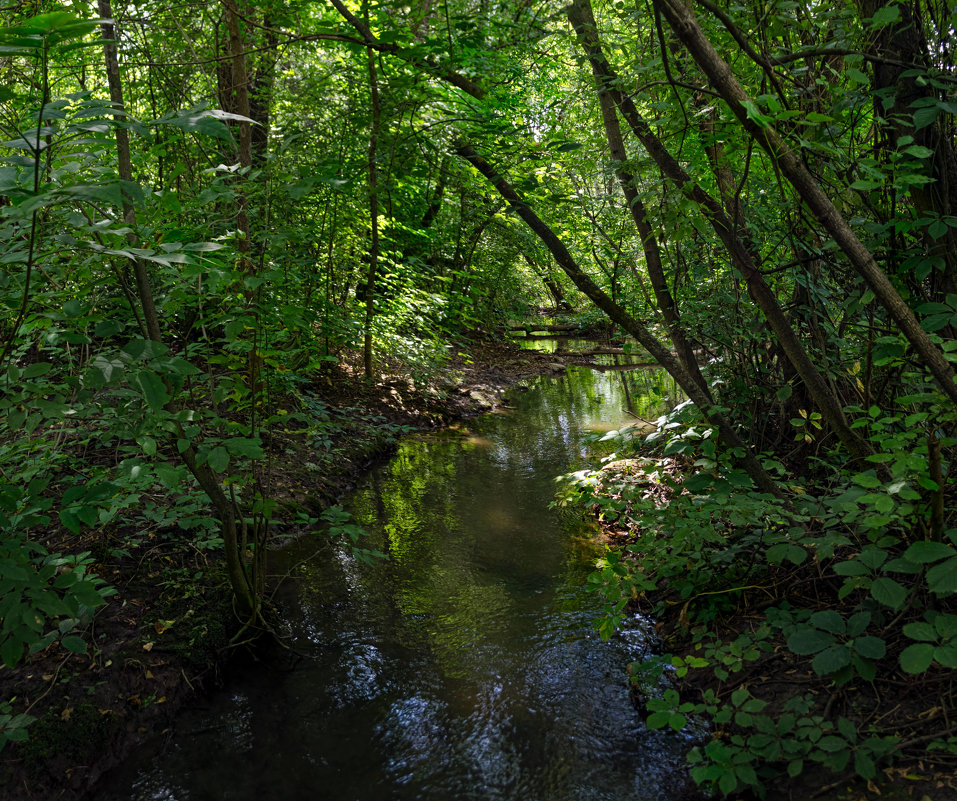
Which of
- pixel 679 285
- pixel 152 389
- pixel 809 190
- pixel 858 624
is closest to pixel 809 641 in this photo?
pixel 858 624

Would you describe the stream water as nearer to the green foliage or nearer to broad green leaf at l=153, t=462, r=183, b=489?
the green foliage

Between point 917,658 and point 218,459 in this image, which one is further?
point 218,459

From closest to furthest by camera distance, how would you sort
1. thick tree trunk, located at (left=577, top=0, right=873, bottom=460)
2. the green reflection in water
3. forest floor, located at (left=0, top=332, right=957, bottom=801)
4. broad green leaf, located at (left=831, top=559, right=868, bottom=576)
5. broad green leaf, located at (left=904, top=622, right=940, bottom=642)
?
broad green leaf, located at (left=904, top=622, right=940, bottom=642) → broad green leaf, located at (left=831, top=559, right=868, bottom=576) → forest floor, located at (left=0, top=332, right=957, bottom=801) → thick tree trunk, located at (left=577, top=0, right=873, bottom=460) → the green reflection in water

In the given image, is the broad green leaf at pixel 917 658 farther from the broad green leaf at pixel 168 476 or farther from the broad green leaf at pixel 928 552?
the broad green leaf at pixel 168 476

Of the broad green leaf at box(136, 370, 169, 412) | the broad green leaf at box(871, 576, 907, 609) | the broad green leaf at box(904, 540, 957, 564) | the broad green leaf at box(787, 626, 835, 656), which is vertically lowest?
the broad green leaf at box(787, 626, 835, 656)

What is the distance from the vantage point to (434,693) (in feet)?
10.4

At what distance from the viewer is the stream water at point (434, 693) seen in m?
2.63

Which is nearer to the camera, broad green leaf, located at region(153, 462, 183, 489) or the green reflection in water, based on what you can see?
broad green leaf, located at region(153, 462, 183, 489)

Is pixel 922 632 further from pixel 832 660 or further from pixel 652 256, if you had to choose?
pixel 652 256

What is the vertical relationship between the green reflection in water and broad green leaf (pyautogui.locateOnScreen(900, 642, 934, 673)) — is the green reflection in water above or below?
below

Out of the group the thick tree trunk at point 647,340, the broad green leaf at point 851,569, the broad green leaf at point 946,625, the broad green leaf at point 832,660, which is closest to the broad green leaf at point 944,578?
the broad green leaf at point 946,625

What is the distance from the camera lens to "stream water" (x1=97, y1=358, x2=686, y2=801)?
263cm

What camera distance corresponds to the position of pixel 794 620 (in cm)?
280

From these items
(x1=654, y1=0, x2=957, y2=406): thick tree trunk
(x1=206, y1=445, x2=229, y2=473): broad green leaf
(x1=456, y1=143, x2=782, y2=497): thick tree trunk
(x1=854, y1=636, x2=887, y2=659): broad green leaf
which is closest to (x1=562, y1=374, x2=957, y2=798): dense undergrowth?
(x1=854, y1=636, x2=887, y2=659): broad green leaf
